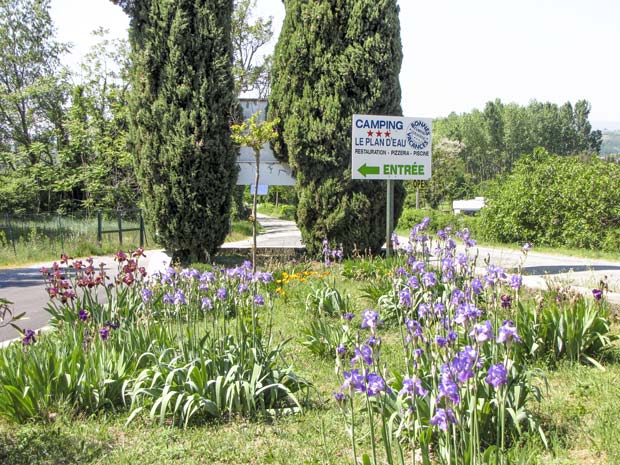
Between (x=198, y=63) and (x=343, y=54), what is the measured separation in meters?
3.19

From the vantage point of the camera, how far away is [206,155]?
11719 mm

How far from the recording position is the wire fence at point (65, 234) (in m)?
17.7

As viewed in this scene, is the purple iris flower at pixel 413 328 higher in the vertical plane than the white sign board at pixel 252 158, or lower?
lower

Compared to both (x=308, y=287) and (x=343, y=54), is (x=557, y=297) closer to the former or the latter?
(x=308, y=287)

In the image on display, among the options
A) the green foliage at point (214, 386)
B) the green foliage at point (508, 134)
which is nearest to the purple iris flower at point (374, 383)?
the green foliage at point (214, 386)

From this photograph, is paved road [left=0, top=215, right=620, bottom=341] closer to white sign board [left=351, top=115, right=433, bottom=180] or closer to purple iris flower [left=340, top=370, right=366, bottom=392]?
white sign board [left=351, top=115, right=433, bottom=180]

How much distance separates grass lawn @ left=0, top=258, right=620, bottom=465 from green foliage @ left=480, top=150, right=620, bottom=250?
1323cm

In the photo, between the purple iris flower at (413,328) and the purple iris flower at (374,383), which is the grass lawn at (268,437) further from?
the purple iris flower at (374,383)

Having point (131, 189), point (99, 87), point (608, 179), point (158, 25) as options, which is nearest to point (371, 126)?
point (158, 25)

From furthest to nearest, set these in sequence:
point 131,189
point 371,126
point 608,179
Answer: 1. point 131,189
2. point 608,179
3. point 371,126

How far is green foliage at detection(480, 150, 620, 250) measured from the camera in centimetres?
1580

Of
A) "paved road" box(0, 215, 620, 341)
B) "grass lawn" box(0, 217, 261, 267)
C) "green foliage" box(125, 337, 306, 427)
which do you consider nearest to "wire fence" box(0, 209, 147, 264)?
"grass lawn" box(0, 217, 261, 267)

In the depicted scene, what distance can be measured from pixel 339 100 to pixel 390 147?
1.63 m

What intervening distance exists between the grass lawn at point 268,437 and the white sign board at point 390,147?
22.5 feet
